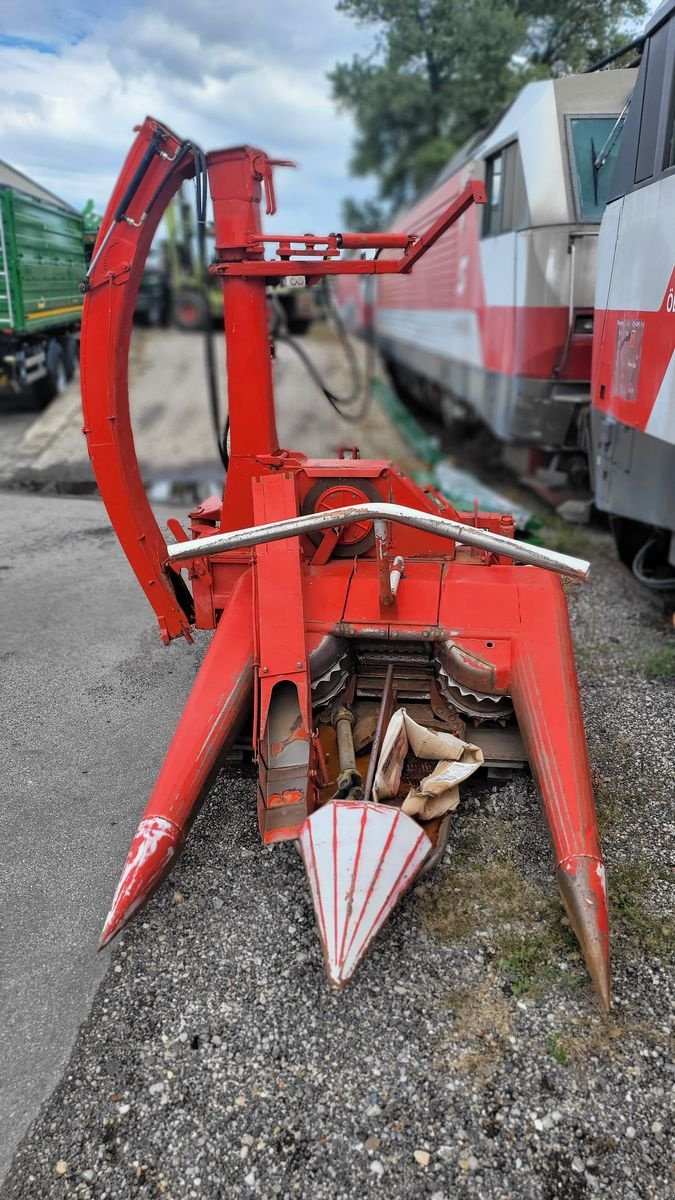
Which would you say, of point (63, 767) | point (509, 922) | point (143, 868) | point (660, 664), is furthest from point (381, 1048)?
point (660, 664)

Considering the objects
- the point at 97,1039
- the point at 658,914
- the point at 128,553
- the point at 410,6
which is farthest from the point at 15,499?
the point at 410,6

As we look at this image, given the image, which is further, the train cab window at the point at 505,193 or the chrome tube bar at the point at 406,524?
the train cab window at the point at 505,193

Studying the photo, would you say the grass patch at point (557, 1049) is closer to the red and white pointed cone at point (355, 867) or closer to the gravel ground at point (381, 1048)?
the gravel ground at point (381, 1048)

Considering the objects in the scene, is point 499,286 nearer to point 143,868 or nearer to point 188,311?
point 143,868

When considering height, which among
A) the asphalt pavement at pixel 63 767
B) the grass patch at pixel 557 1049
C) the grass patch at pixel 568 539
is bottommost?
the grass patch at pixel 557 1049

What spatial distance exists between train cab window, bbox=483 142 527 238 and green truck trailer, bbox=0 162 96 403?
12.3 ft

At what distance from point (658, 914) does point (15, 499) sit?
7316mm

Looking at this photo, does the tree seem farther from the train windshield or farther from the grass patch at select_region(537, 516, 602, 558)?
the grass patch at select_region(537, 516, 602, 558)

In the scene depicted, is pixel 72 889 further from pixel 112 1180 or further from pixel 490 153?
pixel 490 153

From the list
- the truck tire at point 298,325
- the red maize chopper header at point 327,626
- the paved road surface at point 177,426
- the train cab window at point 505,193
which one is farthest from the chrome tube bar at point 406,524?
the truck tire at point 298,325

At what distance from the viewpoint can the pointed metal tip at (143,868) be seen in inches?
99.3

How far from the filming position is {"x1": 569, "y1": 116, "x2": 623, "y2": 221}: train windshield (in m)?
5.91

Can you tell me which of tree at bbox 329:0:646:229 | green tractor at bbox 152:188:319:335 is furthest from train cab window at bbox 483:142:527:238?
green tractor at bbox 152:188:319:335

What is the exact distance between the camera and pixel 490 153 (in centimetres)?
728
